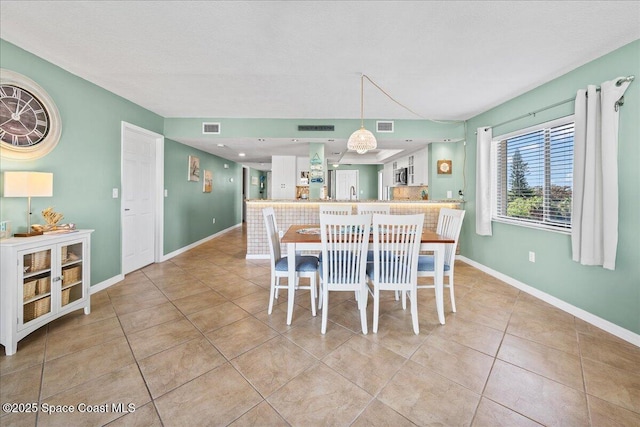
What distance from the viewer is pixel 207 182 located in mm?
5875

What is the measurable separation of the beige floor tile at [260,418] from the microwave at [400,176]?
5.87m

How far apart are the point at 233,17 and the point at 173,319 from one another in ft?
8.43

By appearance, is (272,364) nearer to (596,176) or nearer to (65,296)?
(65,296)

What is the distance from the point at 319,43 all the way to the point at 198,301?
9.19 feet

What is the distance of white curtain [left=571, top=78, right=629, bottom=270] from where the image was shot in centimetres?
207

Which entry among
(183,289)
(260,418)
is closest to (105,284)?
(183,289)

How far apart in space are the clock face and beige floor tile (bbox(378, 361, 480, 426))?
346 cm

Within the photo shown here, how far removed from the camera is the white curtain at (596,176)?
207 cm

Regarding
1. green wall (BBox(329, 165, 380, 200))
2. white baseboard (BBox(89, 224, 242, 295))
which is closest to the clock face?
white baseboard (BBox(89, 224, 242, 295))

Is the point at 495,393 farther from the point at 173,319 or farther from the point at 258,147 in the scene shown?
the point at 258,147

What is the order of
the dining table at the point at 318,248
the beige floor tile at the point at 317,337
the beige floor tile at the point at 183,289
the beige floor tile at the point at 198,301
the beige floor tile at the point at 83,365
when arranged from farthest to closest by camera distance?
the beige floor tile at the point at 183,289
the beige floor tile at the point at 198,301
the dining table at the point at 318,248
the beige floor tile at the point at 317,337
the beige floor tile at the point at 83,365

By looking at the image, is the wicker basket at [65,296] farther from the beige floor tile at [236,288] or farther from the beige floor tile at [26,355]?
the beige floor tile at [236,288]

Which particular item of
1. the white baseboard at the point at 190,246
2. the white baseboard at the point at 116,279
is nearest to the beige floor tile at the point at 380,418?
the white baseboard at the point at 116,279

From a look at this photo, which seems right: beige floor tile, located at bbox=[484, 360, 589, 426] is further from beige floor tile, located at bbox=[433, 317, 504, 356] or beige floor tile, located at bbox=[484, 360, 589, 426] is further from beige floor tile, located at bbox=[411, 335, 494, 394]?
beige floor tile, located at bbox=[433, 317, 504, 356]
